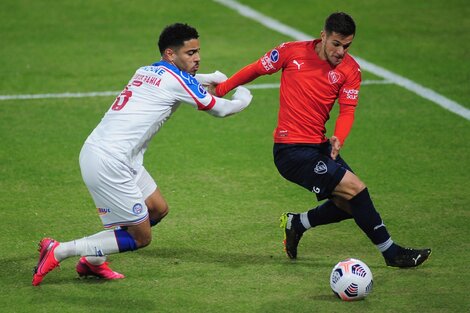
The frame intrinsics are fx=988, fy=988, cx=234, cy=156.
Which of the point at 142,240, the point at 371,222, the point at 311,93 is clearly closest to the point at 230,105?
the point at 311,93

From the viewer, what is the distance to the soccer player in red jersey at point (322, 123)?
7.97 m

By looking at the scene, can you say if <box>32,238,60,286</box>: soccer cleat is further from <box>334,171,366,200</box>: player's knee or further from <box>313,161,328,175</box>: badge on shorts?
<box>334,171,366,200</box>: player's knee

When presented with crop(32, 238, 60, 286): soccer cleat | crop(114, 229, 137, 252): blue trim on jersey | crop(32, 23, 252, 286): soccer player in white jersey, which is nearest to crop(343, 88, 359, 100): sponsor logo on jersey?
crop(32, 23, 252, 286): soccer player in white jersey

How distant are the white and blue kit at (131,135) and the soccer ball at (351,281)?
5.01ft

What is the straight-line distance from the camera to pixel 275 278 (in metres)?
7.91

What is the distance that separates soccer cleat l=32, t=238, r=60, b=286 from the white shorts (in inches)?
19.0

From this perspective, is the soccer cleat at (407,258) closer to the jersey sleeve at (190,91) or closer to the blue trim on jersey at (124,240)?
the jersey sleeve at (190,91)

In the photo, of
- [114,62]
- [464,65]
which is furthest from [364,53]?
[114,62]

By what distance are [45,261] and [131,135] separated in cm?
119

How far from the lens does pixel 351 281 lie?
7.31 metres

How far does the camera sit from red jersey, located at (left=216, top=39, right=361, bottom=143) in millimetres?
8125

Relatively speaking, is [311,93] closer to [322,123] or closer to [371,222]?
[322,123]

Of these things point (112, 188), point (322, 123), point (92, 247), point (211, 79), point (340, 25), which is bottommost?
point (92, 247)

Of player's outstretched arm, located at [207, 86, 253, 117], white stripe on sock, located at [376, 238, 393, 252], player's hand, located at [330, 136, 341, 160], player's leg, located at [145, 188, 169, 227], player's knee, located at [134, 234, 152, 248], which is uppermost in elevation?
player's outstretched arm, located at [207, 86, 253, 117]
